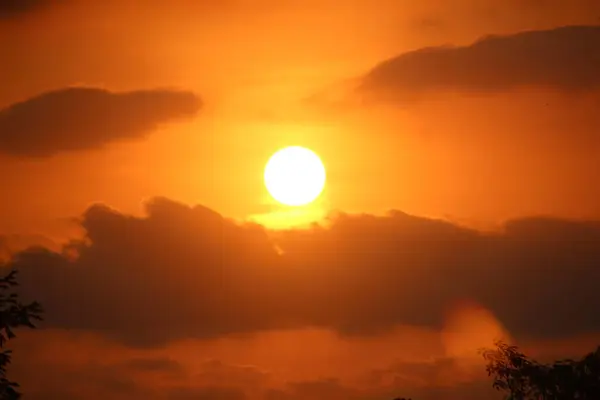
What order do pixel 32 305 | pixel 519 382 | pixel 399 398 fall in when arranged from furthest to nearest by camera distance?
pixel 519 382, pixel 399 398, pixel 32 305

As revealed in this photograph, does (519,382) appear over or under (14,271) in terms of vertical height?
over

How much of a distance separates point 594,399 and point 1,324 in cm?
4713

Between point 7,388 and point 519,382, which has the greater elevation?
point 519,382

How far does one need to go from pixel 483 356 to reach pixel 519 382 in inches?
139

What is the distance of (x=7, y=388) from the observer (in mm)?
48125

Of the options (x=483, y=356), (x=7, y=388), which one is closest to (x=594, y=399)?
(x=483, y=356)

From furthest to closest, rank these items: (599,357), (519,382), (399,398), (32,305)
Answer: (519,382) → (599,357) → (399,398) → (32,305)

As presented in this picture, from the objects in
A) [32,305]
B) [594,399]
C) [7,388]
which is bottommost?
[7,388]

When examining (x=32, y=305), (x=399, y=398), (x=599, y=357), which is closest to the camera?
(x=32, y=305)

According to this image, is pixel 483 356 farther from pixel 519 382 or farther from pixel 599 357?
pixel 599 357

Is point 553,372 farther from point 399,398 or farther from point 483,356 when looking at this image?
point 399,398

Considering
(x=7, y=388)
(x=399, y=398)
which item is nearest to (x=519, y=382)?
(x=399, y=398)

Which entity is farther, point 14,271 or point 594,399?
point 594,399

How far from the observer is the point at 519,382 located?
84625 millimetres
